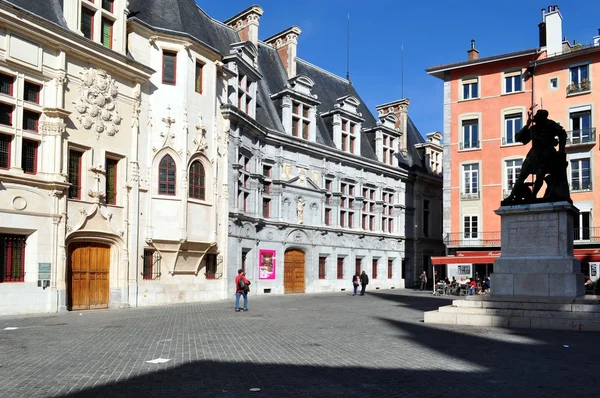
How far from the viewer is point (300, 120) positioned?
36938 millimetres

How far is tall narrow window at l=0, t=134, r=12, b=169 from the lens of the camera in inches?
740

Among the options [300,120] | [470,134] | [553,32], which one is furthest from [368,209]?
[553,32]

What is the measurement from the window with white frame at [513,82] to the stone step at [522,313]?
2624 cm

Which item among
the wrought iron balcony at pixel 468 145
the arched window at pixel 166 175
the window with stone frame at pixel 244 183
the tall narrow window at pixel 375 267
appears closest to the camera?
the arched window at pixel 166 175

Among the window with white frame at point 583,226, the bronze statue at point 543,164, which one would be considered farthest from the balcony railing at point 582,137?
the bronze statue at point 543,164

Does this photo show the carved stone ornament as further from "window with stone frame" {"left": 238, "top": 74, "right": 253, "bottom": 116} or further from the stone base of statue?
the stone base of statue

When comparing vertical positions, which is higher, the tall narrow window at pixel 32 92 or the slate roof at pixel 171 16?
the slate roof at pixel 171 16

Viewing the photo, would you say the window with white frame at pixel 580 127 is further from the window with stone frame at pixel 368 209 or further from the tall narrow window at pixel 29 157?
the tall narrow window at pixel 29 157

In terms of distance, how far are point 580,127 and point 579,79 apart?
302 centimetres

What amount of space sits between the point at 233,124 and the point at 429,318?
16.6 metres

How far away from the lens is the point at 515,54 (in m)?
37.6

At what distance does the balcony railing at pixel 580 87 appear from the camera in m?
35.4

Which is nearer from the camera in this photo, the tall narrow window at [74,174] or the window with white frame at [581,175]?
the tall narrow window at [74,174]

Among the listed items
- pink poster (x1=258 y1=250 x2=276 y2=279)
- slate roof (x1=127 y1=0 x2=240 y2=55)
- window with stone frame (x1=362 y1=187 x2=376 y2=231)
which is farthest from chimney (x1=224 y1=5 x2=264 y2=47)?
window with stone frame (x1=362 y1=187 x2=376 y2=231)
